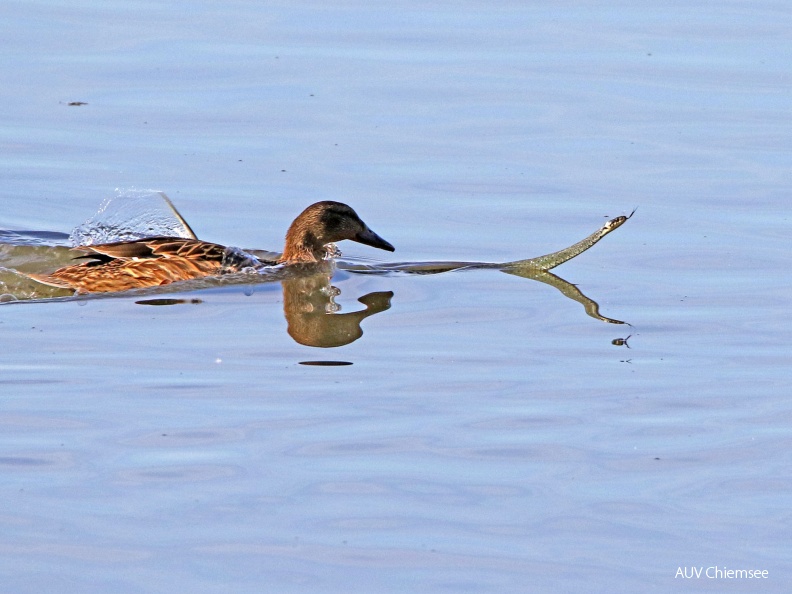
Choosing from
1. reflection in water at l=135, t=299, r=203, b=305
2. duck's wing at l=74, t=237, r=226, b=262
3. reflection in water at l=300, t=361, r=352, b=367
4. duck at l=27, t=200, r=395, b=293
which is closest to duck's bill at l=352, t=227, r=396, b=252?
duck at l=27, t=200, r=395, b=293

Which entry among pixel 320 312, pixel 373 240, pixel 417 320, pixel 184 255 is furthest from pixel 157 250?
pixel 417 320

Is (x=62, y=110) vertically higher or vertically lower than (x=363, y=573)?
higher

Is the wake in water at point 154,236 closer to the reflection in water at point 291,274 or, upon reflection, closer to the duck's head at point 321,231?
the reflection in water at point 291,274

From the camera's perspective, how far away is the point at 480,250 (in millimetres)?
11406

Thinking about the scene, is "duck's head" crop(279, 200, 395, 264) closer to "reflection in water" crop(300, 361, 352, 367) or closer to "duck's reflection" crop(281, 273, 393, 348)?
"duck's reflection" crop(281, 273, 393, 348)

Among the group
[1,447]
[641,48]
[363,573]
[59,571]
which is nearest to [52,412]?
[1,447]

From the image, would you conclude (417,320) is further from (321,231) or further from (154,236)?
(154,236)

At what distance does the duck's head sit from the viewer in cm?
1143

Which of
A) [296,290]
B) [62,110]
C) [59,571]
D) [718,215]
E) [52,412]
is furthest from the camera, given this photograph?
[62,110]

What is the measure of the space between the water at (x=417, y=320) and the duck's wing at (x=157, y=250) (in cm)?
46

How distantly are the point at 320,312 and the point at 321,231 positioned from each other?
5.02 feet

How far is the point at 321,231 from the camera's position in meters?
11.6

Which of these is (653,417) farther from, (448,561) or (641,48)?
(641,48)

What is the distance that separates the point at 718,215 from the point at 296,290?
3.52 m
